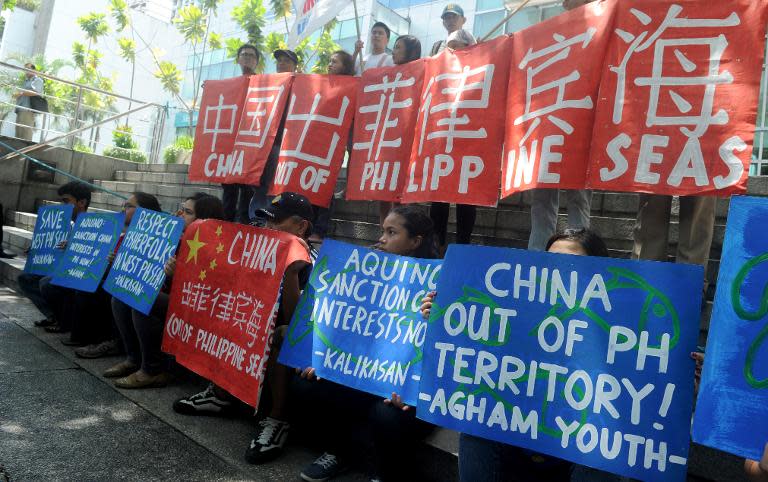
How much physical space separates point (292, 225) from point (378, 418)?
1.28 m

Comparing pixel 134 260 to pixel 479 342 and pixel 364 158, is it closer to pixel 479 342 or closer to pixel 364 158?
pixel 364 158

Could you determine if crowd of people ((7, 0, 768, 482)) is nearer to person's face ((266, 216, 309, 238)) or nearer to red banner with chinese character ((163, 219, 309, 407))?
person's face ((266, 216, 309, 238))

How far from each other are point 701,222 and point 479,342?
171 cm

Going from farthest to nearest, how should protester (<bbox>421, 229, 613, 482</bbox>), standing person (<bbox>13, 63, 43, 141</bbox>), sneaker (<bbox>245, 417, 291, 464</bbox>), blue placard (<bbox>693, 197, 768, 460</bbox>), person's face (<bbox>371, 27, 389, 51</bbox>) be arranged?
standing person (<bbox>13, 63, 43, 141</bbox>) → person's face (<bbox>371, 27, 389, 51</bbox>) → sneaker (<bbox>245, 417, 291, 464</bbox>) → protester (<bbox>421, 229, 613, 482</bbox>) → blue placard (<bbox>693, 197, 768, 460</bbox>)

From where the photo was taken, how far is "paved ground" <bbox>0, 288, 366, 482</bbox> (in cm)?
246

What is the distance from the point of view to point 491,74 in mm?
3578

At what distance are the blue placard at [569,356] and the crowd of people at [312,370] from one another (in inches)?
4.5

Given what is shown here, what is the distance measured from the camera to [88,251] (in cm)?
443

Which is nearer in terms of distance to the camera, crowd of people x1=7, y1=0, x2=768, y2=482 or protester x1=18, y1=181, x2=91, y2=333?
crowd of people x1=7, y1=0, x2=768, y2=482

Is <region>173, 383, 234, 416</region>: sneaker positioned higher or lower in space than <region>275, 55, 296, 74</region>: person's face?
lower

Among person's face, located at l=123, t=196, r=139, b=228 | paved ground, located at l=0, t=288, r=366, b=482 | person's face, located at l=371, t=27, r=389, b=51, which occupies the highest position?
person's face, located at l=371, t=27, r=389, b=51

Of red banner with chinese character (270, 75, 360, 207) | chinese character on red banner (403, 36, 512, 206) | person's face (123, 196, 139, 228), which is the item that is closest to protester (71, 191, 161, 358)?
person's face (123, 196, 139, 228)

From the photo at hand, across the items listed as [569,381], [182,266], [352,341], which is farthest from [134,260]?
[569,381]

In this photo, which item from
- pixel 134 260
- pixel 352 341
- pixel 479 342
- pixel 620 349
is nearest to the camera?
pixel 620 349
